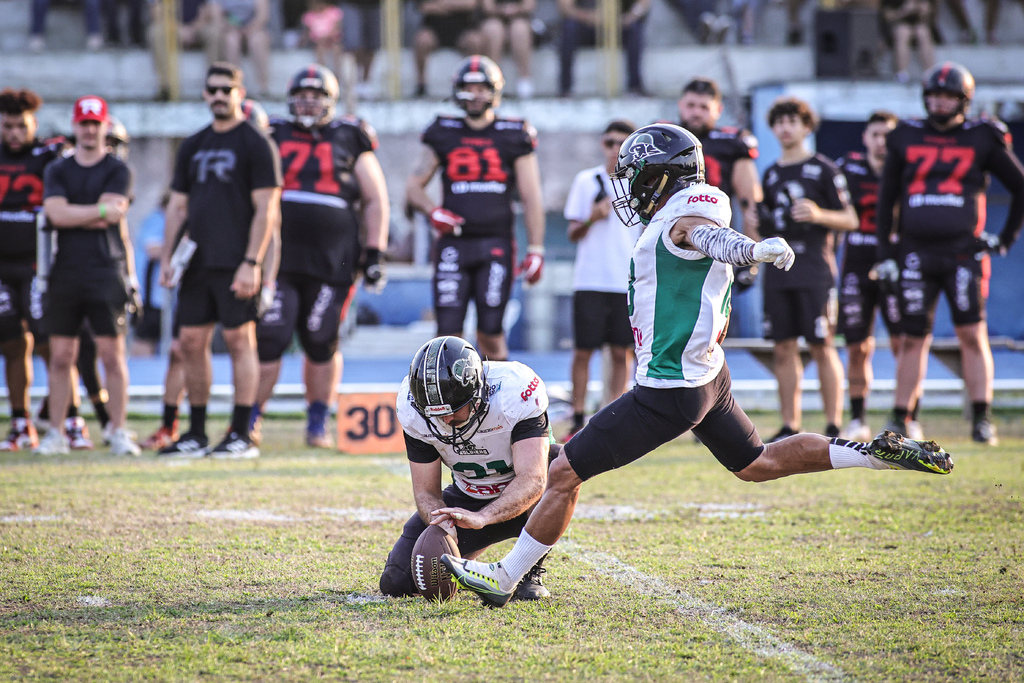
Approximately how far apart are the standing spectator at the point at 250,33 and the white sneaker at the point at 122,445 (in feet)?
31.9

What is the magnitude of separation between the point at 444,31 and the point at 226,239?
34.6 ft

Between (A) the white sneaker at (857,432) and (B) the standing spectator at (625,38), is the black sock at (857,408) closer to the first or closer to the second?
(A) the white sneaker at (857,432)

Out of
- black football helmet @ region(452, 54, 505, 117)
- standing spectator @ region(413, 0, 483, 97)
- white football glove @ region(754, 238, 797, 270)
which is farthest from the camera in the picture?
standing spectator @ region(413, 0, 483, 97)

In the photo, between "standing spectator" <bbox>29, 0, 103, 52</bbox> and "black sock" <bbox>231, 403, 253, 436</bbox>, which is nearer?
"black sock" <bbox>231, 403, 253, 436</bbox>

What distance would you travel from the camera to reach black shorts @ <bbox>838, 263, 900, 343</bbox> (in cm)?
835

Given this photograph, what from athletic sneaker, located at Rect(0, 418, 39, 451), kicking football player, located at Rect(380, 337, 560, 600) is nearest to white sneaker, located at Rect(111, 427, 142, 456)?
athletic sneaker, located at Rect(0, 418, 39, 451)

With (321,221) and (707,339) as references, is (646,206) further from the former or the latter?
(321,221)

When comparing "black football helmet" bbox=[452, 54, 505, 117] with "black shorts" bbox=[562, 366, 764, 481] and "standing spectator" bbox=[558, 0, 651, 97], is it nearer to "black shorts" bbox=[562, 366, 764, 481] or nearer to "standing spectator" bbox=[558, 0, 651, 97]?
"black shorts" bbox=[562, 366, 764, 481]

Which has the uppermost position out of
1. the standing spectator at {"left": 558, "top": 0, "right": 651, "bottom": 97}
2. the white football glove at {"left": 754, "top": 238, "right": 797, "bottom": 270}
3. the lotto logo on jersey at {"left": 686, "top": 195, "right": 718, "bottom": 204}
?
the standing spectator at {"left": 558, "top": 0, "right": 651, "bottom": 97}

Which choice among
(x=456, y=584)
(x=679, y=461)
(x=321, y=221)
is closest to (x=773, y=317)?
(x=679, y=461)

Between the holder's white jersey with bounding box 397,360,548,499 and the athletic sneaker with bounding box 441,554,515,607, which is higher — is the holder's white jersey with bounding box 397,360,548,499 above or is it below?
above

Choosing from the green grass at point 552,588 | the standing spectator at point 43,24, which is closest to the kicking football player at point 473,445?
the green grass at point 552,588

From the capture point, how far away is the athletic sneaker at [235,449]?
700 cm

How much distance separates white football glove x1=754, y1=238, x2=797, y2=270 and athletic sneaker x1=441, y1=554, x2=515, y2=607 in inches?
50.7
